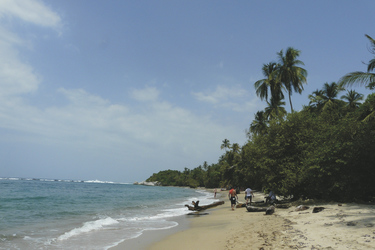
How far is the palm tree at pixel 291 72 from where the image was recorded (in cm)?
2883

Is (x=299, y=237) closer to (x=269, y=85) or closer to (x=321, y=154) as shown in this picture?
(x=321, y=154)

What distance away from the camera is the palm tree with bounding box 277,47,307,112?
94.6 feet

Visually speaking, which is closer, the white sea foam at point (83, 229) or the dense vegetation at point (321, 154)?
the white sea foam at point (83, 229)

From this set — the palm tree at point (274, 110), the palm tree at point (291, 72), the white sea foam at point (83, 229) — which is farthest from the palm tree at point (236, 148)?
the white sea foam at point (83, 229)

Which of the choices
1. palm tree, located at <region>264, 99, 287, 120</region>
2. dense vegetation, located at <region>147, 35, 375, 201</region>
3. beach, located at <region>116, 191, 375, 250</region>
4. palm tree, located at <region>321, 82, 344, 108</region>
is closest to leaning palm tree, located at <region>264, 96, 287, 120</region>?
palm tree, located at <region>264, 99, 287, 120</region>

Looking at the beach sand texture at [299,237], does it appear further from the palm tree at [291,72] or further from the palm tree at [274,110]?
the palm tree at [274,110]

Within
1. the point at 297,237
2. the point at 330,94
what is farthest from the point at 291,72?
the point at 297,237

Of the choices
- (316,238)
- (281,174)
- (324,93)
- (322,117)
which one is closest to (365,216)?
(316,238)

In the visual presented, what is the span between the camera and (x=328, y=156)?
15219 mm

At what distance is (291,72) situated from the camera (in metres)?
28.8

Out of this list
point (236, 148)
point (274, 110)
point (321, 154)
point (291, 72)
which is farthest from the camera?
point (236, 148)

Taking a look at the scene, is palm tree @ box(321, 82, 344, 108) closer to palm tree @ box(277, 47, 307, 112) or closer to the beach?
palm tree @ box(277, 47, 307, 112)

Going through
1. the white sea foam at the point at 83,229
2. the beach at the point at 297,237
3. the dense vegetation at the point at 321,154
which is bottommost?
the white sea foam at the point at 83,229

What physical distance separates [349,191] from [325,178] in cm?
140
